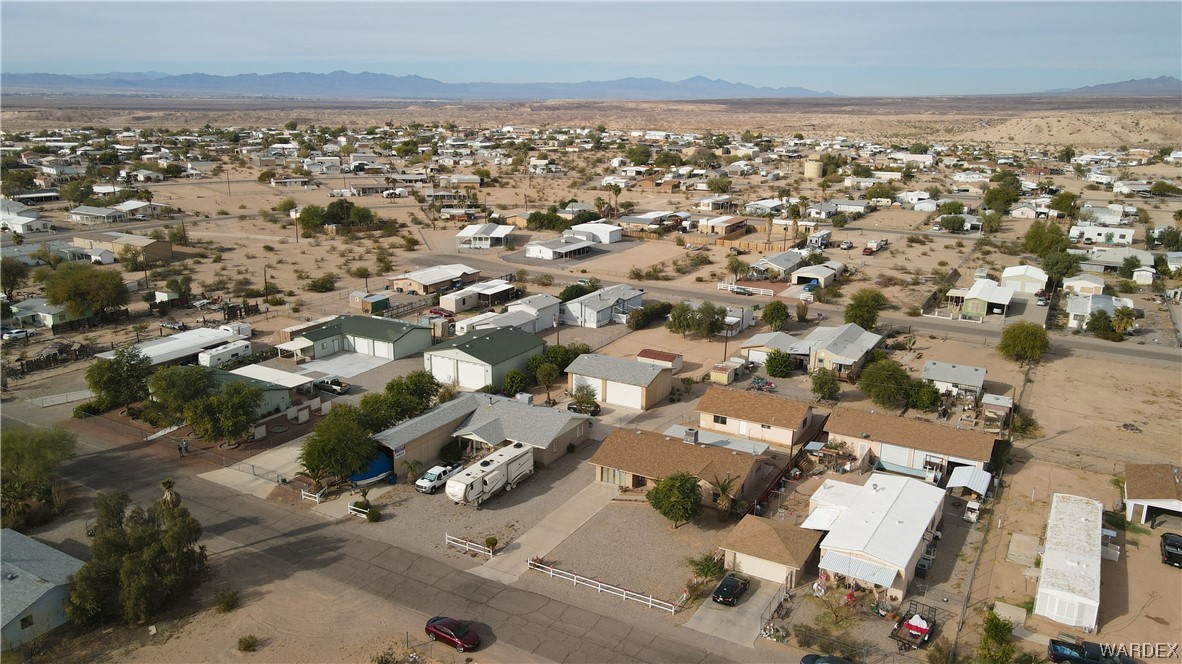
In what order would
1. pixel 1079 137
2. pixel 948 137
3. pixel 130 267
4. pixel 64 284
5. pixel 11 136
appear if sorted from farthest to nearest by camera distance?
pixel 948 137
pixel 1079 137
pixel 11 136
pixel 130 267
pixel 64 284

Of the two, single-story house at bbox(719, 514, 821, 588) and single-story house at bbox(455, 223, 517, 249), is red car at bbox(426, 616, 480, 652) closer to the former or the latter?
single-story house at bbox(719, 514, 821, 588)

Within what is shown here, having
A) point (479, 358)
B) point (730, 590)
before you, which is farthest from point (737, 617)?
point (479, 358)

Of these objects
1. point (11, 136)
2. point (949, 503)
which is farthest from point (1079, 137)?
point (11, 136)

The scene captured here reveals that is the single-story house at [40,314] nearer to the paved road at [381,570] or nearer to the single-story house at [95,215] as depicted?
the paved road at [381,570]

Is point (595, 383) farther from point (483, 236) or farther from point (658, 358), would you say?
point (483, 236)

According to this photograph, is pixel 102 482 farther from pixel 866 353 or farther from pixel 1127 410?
pixel 1127 410

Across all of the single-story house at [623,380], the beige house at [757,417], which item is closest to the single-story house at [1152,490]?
the beige house at [757,417]
